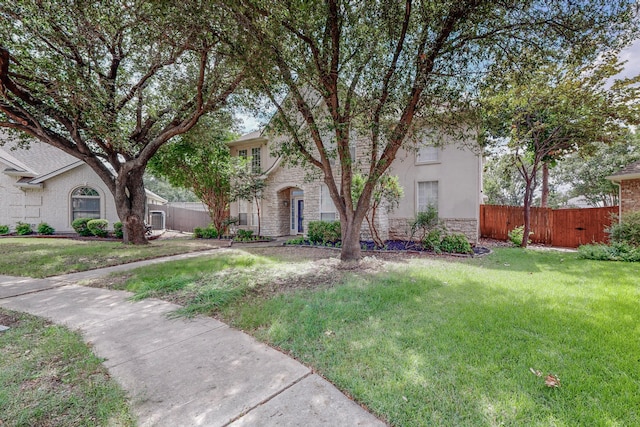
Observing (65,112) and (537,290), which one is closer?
(537,290)

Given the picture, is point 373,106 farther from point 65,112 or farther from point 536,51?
point 65,112

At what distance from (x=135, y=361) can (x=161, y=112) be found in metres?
11.4

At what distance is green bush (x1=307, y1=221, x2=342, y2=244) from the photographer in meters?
12.2

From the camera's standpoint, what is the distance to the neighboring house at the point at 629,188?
420 inches

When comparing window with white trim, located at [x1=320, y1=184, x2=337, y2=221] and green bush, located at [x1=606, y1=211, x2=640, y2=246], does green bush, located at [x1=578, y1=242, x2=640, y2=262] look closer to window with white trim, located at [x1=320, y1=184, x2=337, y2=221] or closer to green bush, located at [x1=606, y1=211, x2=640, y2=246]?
green bush, located at [x1=606, y1=211, x2=640, y2=246]

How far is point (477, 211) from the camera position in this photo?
11.7m

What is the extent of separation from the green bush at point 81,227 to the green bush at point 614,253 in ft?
72.9

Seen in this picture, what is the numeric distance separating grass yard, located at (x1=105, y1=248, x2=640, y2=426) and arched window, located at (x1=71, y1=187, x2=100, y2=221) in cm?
1433

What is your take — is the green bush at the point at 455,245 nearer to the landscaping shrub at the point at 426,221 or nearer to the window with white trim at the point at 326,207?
the landscaping shrub at the point at 426,221

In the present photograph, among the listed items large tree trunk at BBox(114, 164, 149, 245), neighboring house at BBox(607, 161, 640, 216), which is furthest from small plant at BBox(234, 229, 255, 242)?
neighboring house at BBox(607, 161, 640, 216)

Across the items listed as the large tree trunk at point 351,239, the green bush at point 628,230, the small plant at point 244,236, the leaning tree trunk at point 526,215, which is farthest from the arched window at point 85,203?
the green bush at point 628,230

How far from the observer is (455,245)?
10.1 meters

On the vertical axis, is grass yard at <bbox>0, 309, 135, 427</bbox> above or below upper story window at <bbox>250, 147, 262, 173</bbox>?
below

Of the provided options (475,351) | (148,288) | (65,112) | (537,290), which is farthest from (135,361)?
(65,112)
